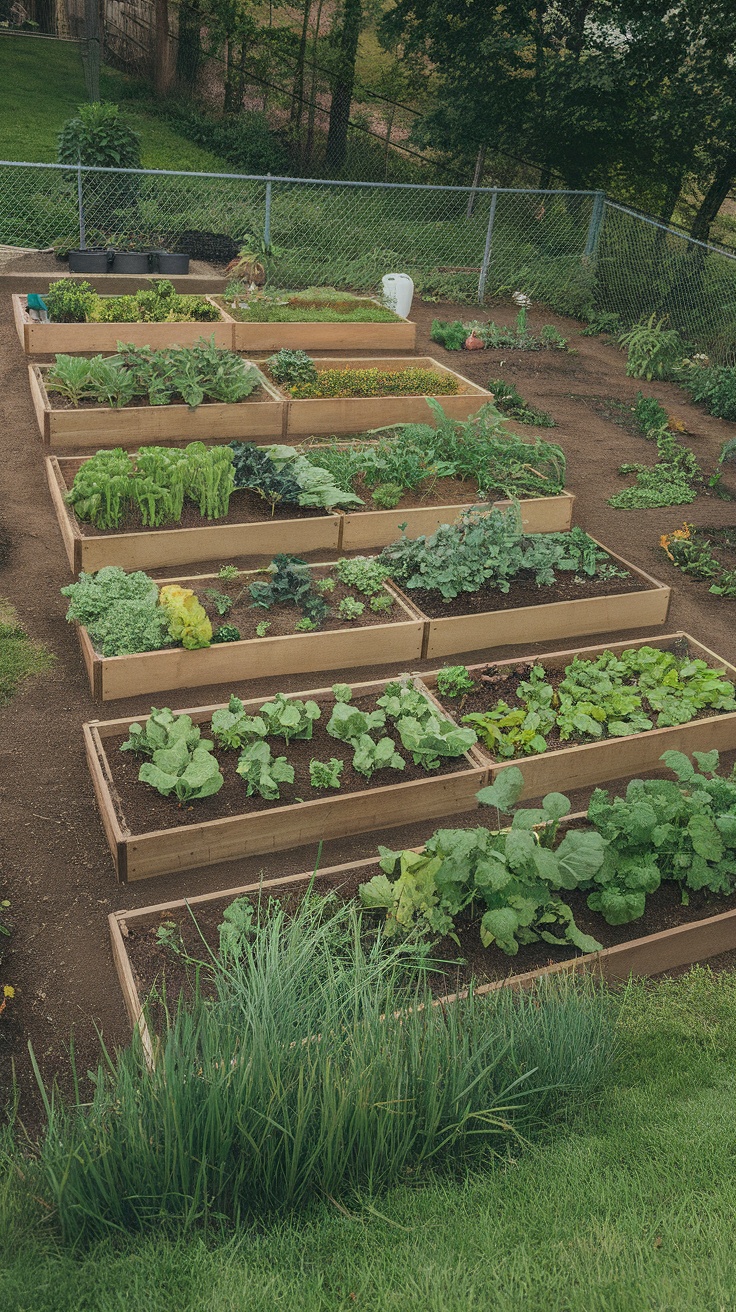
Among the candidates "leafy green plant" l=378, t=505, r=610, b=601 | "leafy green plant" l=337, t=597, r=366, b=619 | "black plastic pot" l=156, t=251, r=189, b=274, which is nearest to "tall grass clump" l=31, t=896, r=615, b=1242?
"leafy green plant" l=337, t=597, r=366, b=619

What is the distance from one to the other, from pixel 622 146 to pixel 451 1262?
57.1 ft

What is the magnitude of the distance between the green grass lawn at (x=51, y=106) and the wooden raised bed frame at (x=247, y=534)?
13796 mm

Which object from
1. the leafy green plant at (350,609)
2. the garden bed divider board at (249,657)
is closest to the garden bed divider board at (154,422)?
the garden bed divider board at (249,657)

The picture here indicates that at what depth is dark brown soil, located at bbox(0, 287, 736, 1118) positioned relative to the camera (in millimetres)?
3691

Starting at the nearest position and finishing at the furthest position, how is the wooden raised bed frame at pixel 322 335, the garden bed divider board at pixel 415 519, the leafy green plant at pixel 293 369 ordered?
the garden bed divider board at pixel 415 519, the leafy green plant at pixel 293 369, the wooden raised bed frame at pixel 322 335

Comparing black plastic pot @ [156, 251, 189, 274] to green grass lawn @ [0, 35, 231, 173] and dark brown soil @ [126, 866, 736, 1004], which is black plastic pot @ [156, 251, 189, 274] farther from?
dark brown soil @ [126, 866, 736, 1004]

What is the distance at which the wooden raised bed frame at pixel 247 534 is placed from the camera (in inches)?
243

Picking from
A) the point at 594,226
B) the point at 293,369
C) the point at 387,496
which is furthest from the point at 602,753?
the point at 594,226

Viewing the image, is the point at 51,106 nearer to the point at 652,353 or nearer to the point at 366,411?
the point at 652,353

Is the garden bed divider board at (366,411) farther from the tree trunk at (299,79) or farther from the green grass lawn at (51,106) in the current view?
the tree trunk at (299,79)

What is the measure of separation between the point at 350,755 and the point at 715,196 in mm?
13178

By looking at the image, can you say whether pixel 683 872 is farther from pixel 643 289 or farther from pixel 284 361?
pixel 643 289

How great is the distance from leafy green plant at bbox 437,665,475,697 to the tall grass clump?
8.22 feet

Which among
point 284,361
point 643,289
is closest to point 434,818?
point 284,361
